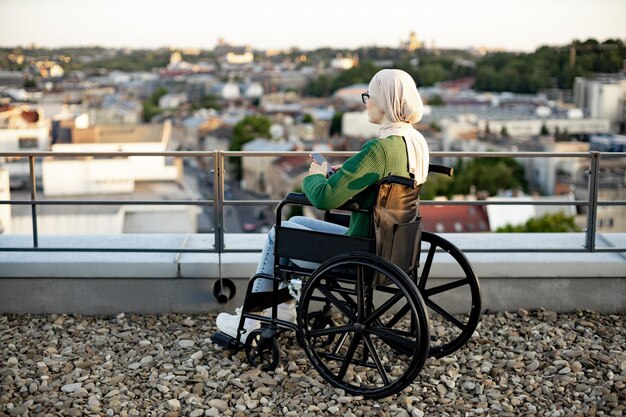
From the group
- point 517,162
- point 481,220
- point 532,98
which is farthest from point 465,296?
point 532,98

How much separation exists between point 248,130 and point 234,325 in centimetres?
10029

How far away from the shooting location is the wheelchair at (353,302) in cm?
325

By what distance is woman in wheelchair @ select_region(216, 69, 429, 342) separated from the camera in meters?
3.23

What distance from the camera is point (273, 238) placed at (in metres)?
3.63

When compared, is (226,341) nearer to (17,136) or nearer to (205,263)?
(205,263)

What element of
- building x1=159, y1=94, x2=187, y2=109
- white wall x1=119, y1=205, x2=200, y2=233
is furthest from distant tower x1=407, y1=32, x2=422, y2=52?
white wall x1=119, y1=205, x2=200, y2=233

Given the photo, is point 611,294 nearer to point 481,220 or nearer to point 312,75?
point 481,220

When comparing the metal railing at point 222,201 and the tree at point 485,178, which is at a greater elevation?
the metal railing at point 222,201

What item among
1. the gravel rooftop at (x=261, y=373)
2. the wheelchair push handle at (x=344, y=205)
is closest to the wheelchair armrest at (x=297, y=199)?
the wheelchair push handle at (x=344, y=205)

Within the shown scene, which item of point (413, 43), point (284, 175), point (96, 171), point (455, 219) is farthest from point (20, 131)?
point (413, 43)

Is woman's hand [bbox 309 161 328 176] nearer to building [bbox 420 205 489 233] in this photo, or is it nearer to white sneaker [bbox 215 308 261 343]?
white sneaker [bbox 215 308 261 343]

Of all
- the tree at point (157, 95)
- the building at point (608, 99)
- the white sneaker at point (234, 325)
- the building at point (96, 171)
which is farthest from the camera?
the tree at point (157, 95)

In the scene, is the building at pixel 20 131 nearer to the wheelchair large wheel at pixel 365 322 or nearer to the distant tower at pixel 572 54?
the wheelchair large wheel at pixel 365 322

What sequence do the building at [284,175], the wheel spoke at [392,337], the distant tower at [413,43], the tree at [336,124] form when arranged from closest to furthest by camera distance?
1. the wheel spoke at [392,337]
2. the building at [284,175]
3. the tree at [336,124]
4. the distant tower at [413,43]
